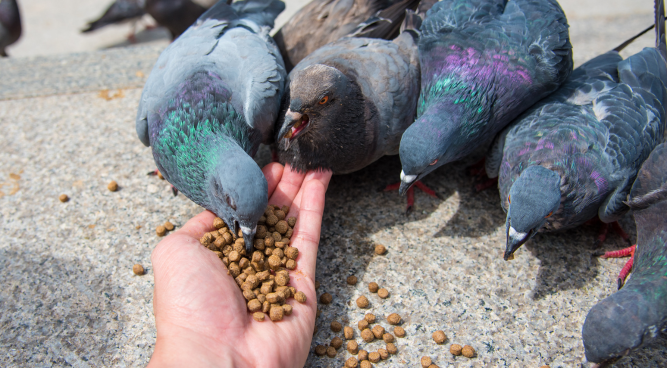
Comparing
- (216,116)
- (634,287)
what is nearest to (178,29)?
(216,116)

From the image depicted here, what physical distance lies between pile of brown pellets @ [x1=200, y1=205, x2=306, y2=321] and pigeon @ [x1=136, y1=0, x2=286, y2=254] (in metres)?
0.10

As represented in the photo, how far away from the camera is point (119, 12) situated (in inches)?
306

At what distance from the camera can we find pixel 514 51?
3332 mm

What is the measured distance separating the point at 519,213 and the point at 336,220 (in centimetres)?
139

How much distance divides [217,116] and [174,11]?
13.5 feet

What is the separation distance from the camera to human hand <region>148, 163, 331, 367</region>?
223cm

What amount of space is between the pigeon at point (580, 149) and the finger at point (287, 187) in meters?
1.50

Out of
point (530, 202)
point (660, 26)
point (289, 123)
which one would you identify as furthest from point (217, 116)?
point (660, 26)

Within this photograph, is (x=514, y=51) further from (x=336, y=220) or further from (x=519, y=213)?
(x=336, y=220)

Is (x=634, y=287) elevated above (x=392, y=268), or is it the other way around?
(x=634, y=287)

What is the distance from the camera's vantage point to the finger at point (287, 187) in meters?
3.22

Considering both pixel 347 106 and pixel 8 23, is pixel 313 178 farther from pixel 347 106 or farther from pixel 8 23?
pixel 8 23

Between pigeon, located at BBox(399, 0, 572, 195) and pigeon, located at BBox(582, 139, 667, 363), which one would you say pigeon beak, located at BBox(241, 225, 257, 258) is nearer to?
pigeon, located at BBox(399, 0, 572, 195)

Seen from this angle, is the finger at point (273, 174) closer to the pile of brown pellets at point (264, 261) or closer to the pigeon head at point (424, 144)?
the pile of brown pellets at point (264, 261)
